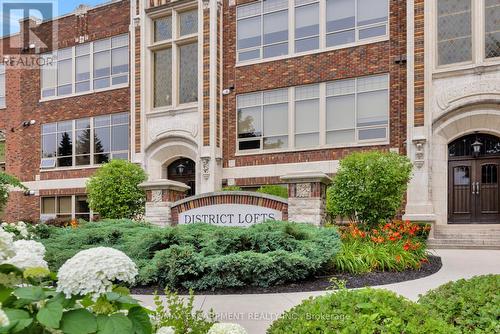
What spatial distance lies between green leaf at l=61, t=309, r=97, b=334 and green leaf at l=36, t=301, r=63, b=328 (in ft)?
0.15

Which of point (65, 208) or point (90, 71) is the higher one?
point (90, 71)

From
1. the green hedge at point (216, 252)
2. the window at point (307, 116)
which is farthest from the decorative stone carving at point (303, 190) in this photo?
the window at point (307, 116)

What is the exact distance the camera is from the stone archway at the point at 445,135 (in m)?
13.2

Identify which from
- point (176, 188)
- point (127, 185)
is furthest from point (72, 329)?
point (127, 185)

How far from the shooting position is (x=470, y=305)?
3363mm

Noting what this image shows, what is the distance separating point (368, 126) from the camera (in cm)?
1468

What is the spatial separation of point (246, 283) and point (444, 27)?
39.1 feet

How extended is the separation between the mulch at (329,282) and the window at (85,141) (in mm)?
14112

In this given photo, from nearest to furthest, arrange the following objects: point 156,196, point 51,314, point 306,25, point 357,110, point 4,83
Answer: point 51,314, point 156,196, point 357,110, point 306,25, point 4,83

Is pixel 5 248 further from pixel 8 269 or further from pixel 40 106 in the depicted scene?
pixel 40 106

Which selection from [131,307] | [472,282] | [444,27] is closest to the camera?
[131,307]

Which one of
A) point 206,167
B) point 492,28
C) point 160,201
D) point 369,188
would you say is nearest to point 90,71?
point 206,167

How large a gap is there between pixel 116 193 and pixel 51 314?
13.2m

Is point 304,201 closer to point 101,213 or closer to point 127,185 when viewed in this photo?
point 127,185
